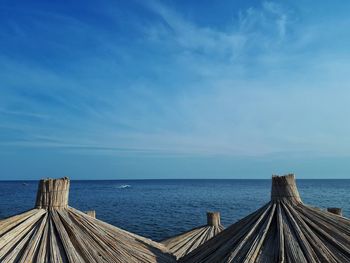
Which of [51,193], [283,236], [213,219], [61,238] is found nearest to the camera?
[283,236]

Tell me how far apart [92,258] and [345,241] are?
318cm

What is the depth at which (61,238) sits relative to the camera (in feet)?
15.8

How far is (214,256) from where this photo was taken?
15.3 ft

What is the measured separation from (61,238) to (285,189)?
322cm

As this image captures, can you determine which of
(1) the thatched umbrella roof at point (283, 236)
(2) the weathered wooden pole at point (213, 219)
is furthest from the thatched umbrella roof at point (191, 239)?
(1) the thatched umbrella roof at point (283, 236)

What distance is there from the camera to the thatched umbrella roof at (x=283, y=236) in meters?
4.30

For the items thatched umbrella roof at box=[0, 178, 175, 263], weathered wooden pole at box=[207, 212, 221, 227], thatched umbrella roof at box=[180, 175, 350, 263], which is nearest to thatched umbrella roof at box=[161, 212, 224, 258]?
weathered wooden pole at box=[207, 212, 221, 227]

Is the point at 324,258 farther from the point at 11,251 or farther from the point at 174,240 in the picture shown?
the point at 174,240

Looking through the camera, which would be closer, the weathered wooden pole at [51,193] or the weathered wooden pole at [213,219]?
the weathered wooden pole at [51,193]

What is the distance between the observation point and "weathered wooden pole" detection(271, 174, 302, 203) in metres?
5.30

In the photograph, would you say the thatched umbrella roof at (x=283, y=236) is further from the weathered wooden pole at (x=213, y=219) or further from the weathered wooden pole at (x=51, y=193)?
the weathered wooden pole at (x=213, y=219)

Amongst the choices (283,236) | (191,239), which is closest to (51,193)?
(283,236)

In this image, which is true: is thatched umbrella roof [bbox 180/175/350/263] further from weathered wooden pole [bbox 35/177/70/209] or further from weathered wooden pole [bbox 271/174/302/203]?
weathered wooden pole [bbox 35/177/70/209]

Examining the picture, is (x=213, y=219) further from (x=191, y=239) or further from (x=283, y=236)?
(x=283, y=236)
